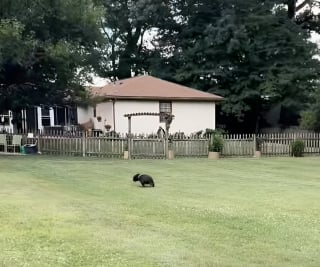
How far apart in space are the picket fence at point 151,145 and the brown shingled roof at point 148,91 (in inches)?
289

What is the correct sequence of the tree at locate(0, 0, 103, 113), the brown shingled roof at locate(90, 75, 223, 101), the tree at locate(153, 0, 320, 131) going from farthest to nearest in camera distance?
the tree at locate(153, 0, 320, 131) < the brown shingled roof at locate(90, 75, 223, 101) < the tree at locate(0, 0, 103, 113)

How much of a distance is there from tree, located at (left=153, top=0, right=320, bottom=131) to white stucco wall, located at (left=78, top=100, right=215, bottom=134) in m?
5.12

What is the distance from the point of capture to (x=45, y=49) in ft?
72.2

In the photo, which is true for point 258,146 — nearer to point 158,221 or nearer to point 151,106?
point 151,106

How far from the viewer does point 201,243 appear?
6434mm

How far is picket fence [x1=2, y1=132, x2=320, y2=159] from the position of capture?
23.2m

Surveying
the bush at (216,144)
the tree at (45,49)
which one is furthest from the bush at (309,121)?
the tree at (45,49)

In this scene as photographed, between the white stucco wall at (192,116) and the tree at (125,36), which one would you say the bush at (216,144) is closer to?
the white stucco wall at (192,116)

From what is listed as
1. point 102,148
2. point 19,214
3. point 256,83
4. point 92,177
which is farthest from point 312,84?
point 19,214

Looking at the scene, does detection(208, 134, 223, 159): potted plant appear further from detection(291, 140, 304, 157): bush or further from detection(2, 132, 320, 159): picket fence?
detection(291, 140, 304, 157): bush

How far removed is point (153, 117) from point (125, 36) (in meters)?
18.1

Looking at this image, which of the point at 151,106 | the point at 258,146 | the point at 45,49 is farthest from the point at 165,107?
the point at 45,49

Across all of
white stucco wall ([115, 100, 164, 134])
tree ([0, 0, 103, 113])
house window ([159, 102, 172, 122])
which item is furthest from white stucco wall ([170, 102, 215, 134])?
tree ([0, 0, 103, 113])

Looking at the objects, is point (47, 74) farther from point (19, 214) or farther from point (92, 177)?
point (19, 214)
